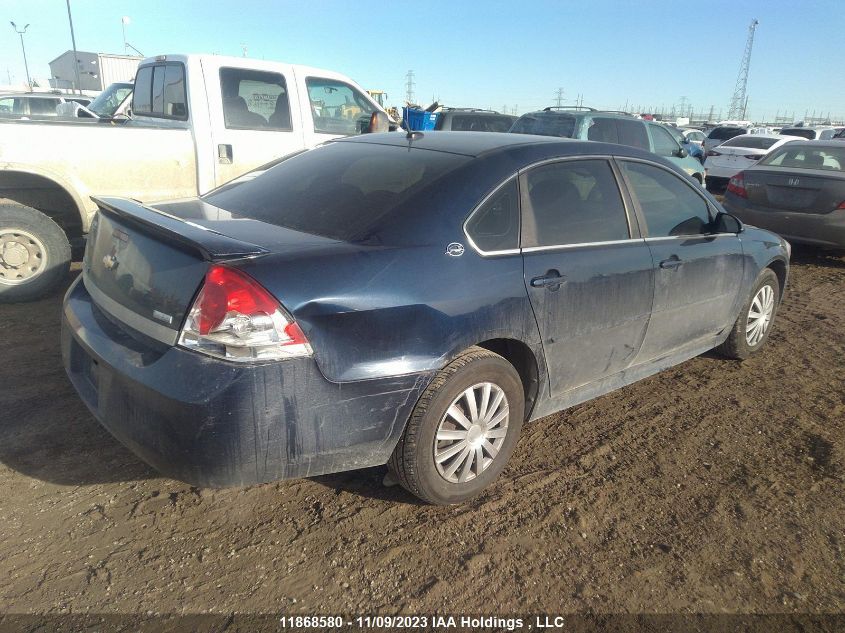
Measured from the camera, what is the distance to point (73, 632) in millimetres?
2107

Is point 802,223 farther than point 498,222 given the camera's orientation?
Yes

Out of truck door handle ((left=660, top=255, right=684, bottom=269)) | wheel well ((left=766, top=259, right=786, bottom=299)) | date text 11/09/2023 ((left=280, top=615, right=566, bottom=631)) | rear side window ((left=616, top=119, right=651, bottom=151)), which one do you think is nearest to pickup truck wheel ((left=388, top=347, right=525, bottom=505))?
date text 11/09/2023 ((left=280, top=615, right=566, bottom=631))

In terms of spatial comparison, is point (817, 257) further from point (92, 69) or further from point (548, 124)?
point (92, 69)

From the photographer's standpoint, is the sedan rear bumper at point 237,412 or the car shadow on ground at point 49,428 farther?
the car shadow on ground at point 49,428

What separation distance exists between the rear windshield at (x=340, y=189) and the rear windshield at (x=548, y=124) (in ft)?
23.3

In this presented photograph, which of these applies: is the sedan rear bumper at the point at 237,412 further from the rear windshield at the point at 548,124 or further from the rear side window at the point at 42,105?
the rear side window at the point at 42,105

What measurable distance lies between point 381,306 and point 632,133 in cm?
943

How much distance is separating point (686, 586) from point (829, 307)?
16.6ft

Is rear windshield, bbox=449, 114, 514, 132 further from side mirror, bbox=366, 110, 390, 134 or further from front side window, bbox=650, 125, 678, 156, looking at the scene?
side mirror, bbox=366, 110, 390, 134

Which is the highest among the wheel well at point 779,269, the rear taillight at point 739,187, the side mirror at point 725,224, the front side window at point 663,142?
the front side window at point 663,142

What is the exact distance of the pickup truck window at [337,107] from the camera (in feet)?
22.2

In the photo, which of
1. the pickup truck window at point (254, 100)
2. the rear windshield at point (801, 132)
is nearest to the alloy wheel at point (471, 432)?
the pickup truck window at point (254, 100)

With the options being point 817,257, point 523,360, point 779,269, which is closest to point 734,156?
point 817,257

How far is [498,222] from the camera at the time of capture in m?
2.89
